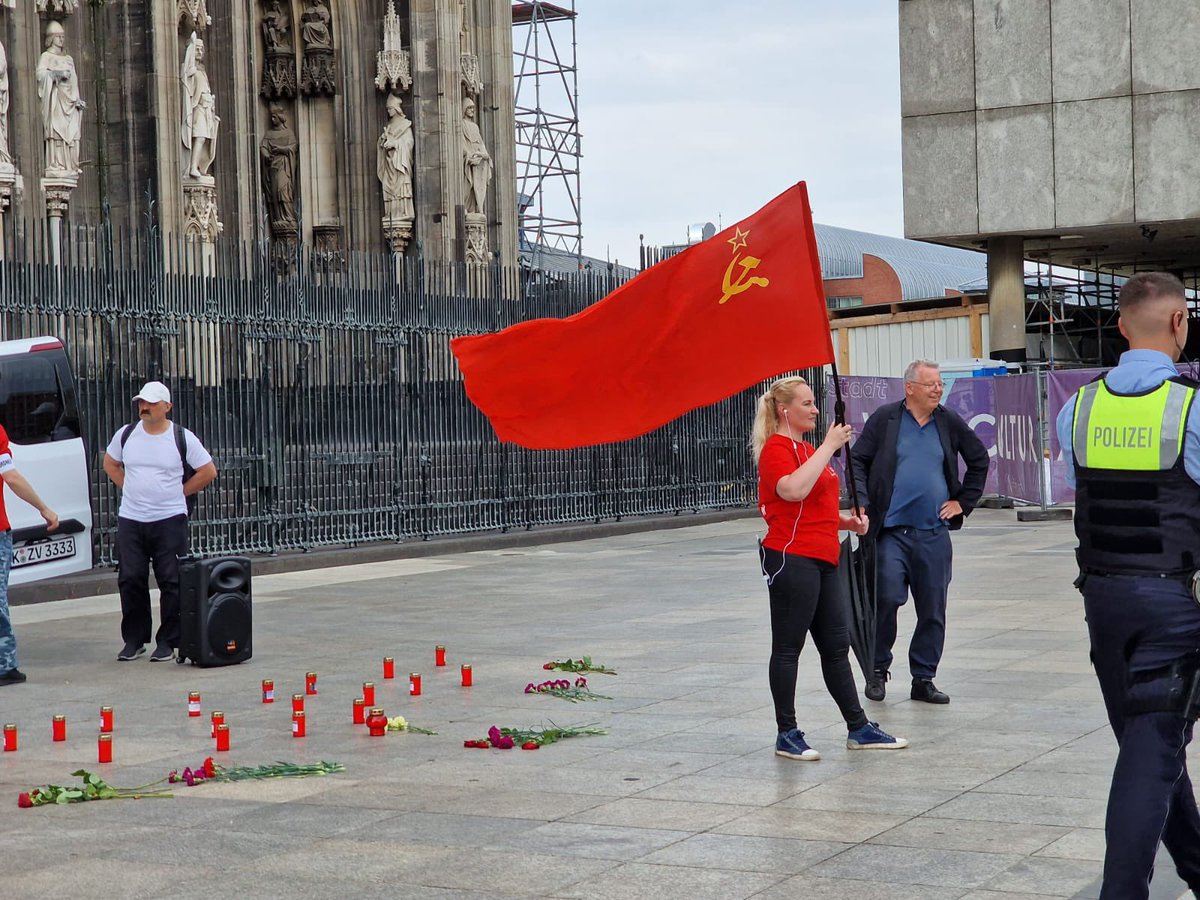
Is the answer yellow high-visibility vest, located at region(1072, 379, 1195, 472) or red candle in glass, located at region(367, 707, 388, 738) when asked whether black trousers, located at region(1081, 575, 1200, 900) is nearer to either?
yellow high-visibility vest, located at region(1072, 379, 1195, 472)

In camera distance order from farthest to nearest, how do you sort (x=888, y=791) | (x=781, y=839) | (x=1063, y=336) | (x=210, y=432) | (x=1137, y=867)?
1. (x=1063, y=336)
2. (x=210, y=432)
3. (x=888, y=791)
4. (x=781, y=839)
5. (x=1137, y=867)

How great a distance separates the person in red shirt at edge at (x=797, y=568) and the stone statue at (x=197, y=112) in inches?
678

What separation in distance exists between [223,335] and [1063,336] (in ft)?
114

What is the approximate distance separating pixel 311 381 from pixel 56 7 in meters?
5.82

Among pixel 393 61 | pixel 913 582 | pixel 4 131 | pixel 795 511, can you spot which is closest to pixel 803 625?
pixel 795 511

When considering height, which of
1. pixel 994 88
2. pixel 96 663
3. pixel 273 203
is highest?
pixel 994 88

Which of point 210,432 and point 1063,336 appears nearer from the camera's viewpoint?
point 210,432

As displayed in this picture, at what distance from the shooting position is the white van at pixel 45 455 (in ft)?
40.8

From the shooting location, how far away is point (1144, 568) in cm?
475

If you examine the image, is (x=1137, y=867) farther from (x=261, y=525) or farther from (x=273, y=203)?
(x=273, y=203)

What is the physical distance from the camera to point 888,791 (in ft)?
22.2

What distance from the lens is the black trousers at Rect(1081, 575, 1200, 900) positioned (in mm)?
4594

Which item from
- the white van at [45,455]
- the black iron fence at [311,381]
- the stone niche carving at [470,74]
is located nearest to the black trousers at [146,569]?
the white van at [45,455]

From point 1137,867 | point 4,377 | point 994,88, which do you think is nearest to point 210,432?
point 4,377
